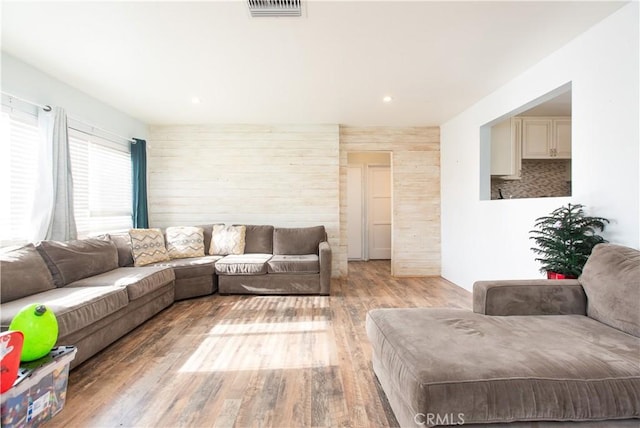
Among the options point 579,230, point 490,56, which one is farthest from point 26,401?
point 490,56

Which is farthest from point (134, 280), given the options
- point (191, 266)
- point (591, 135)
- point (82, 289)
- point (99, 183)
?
point (591, 135)

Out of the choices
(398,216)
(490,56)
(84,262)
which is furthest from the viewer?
(398,216)

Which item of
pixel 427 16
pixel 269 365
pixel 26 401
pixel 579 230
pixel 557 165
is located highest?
pixel 427 16

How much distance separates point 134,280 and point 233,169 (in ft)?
7.88

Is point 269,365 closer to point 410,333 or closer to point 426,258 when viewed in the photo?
point 410,333

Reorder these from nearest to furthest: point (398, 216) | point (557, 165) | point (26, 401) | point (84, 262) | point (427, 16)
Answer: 1. point (26, 401)
2. point (427, 16)
3. point (84, 262)
4. point (557, 165)
5. point (398, 216)

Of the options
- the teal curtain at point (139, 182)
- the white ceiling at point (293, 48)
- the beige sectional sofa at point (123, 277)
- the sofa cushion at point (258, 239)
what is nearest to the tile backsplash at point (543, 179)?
the white ceiling at point (293, 48)

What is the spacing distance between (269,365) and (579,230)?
2.37m

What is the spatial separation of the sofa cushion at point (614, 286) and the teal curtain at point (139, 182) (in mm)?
4972

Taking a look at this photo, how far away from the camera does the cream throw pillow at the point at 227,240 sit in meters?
4.24

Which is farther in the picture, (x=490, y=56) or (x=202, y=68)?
(x=202, y=68)

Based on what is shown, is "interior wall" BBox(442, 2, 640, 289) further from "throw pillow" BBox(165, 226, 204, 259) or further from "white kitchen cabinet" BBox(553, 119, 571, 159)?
"throw pillow" BBox(165, 226, 204, 259)

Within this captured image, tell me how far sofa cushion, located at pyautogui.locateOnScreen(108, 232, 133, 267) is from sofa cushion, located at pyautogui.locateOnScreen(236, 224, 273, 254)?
145cm

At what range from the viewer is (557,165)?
432 centimetres
